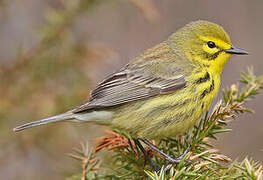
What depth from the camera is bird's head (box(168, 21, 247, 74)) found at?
149 inches

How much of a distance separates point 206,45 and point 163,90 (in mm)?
719

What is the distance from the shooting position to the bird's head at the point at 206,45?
3783 mm

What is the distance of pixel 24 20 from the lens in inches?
246

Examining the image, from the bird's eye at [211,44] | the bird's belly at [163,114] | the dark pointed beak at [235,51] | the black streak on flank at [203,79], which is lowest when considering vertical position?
the bird's belly at [163,114]

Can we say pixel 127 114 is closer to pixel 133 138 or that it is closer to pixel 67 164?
pixel 133 138

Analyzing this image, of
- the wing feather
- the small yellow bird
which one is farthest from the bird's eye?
the wing feather

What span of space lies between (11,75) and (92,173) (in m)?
1.56

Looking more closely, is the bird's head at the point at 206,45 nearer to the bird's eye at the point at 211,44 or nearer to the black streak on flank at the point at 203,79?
the bird's eye at the point at 211,44

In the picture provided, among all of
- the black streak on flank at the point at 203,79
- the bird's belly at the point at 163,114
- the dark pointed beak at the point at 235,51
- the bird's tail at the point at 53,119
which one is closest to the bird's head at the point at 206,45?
the dark pointed beak at the point at 235,51

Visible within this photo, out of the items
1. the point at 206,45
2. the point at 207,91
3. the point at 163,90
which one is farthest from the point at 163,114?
the point at 206,45

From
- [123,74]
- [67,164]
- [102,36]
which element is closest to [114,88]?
[123,74]

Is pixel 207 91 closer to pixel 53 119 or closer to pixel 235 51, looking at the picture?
pixel 235 51

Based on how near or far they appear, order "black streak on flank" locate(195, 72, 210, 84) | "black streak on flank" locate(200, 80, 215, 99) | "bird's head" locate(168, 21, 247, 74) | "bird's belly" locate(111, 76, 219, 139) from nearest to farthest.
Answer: "bird's belly" locate(111, 76, 219, 139) < "black streak on flank" locate(200, 80, 215, 99) < "black streak on flank" locate(195, 72, 210, 84) < "bird's head" locate(168, 21, 247, 74)

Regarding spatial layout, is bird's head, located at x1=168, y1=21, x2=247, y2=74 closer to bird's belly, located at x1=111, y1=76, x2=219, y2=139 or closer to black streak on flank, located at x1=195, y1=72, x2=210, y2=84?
black streak on flank, located at x1=195, y1=72, x2=210, y2=84
